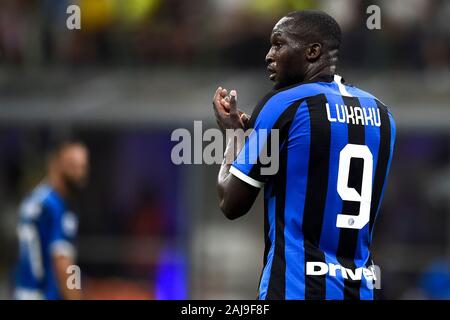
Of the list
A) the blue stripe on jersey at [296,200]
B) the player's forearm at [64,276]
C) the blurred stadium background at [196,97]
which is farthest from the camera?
the blurred stadium background at [196,97]

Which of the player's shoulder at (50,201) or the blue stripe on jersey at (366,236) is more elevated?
the blue stripe on jersey at (366,236)

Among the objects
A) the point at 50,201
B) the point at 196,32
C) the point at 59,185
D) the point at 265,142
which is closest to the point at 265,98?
the point at 265,142

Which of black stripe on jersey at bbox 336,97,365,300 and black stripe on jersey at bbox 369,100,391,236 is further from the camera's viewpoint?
black stripe on jersey at bbox 369,100,391,236

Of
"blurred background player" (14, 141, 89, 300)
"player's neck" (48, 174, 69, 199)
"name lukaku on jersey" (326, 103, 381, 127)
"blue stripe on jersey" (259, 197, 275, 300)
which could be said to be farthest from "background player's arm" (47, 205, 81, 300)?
"name lukaku on jersey" (326, 103, 381, 127)

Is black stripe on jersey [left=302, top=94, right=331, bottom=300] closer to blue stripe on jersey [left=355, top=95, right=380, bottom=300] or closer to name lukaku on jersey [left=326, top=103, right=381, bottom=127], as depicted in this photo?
name lukaku on jersey [left=326, top=103, right=381, bottom=127]

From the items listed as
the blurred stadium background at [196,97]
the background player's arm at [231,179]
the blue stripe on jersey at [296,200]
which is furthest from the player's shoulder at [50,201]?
the blurred stadium background at [196,97]

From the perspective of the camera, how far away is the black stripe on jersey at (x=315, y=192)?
4695 mm

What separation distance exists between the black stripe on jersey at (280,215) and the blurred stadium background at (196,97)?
29.4 ft

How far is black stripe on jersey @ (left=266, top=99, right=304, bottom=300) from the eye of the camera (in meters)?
4.71

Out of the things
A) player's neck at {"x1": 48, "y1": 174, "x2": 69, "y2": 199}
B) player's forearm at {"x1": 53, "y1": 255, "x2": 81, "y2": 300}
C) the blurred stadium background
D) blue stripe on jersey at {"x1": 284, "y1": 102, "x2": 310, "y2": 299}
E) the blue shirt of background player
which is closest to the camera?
blue stripe on jersey at {"x1": 284, "y1": 102, "x2": 310, "y2": 299}

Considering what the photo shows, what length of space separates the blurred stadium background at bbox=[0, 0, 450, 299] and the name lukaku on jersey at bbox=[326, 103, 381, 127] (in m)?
8.82

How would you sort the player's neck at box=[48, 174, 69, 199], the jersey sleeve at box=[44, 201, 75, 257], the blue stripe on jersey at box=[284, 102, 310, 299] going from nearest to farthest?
the blue stripe on jersey at box=[284, 102, 310, 299] < the jersey sleeve at box=[44, 201, 75, 257] < the player's neck at box=[48, 174, 69, 199]

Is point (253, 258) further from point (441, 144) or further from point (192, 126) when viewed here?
point (441, 144)

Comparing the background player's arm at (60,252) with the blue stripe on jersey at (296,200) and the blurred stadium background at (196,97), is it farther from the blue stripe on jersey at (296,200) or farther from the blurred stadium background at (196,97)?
the blurred stadium background at (196,97)
